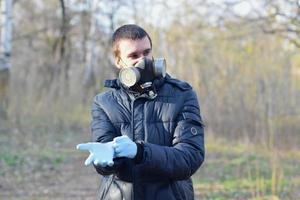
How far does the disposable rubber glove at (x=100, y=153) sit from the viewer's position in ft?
7.95

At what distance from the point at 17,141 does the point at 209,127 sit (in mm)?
4419

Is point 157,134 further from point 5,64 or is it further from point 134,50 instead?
point 5,64

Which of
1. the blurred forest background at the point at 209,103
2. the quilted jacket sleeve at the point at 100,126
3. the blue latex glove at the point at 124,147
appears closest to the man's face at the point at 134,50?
the quilted jacket sleeve at the point at 100,126

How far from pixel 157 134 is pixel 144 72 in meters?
0.28

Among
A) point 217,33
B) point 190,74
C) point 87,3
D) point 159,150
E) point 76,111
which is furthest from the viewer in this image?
point 87,3

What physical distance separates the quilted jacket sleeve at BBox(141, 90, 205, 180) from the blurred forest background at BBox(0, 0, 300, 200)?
5297 millimetres

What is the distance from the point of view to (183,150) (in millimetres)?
2703

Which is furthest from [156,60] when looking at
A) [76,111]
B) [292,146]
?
→ [76,111]

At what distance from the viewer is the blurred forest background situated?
941 centimetres

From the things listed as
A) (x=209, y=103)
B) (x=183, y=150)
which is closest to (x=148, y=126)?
(x=183, y=150)

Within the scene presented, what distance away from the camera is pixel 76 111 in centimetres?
1661

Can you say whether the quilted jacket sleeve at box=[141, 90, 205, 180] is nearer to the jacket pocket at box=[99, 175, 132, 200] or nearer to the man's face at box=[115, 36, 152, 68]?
the jacket pocket at box=[99, 175, 132, 200]

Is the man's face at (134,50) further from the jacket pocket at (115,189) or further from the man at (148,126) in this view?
the jacket pocket at (115,189)

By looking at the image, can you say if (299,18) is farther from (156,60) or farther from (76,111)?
(156,60)
